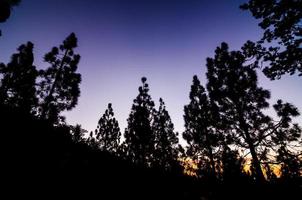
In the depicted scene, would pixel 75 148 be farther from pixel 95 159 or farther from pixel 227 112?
pixel 227 112

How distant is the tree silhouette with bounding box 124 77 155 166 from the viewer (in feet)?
91.5

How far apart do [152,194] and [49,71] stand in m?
16.7

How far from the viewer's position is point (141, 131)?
2833cm

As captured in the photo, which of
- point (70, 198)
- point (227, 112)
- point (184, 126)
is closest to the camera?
point (70, 198)

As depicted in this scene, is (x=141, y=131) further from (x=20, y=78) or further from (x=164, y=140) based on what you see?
(x=20, y=78)

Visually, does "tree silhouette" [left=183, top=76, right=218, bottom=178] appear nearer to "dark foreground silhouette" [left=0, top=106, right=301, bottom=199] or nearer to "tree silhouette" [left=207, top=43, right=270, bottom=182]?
"tree silhouette" [left=207, top=43, right=270, bottom=182]

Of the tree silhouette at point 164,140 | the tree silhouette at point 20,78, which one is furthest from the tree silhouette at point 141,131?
the tree silhouette at point 20,78

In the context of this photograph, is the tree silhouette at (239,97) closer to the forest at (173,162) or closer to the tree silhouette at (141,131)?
the forest at (173,162)

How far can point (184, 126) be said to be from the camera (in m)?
24.6

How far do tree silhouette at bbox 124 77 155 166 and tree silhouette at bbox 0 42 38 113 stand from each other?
1378 cm

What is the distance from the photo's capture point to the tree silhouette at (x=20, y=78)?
65.9 feet

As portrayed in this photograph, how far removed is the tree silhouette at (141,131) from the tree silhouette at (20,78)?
13776 millimetres

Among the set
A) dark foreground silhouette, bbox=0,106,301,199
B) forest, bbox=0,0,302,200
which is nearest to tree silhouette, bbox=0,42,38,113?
forest, bbox=0,0,302,200

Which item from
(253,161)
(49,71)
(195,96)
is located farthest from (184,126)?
(49,71)
